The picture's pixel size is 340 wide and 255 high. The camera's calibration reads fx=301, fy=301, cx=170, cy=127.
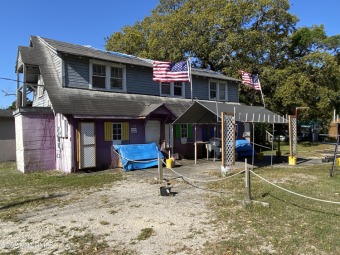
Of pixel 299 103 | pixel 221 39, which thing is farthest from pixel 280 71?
pixel 221 39

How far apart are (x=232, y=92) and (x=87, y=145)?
1330cm

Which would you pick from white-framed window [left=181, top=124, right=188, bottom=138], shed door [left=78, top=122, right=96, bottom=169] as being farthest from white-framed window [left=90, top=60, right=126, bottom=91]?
white-framed window [left=181, top=124, right=188, bottom=138]

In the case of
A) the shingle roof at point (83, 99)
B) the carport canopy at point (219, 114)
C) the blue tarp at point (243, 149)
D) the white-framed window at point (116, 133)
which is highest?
the shingle roof at point (83, 99)

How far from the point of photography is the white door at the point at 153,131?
1620 cm

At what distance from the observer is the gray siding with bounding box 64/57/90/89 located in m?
14.4

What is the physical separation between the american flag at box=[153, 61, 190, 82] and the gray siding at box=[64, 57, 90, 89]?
3.46 metres

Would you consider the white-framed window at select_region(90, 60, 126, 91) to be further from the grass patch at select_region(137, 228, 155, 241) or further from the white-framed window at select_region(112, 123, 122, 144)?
the grass patch at select_region(137, 228, 155, 241)

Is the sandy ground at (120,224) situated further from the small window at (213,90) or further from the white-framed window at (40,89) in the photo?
the small window at (213,90)

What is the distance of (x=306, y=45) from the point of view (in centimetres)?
3198

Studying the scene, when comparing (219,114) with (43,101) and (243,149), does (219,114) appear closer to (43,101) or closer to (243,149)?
(243,149)

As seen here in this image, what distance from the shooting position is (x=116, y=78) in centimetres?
1636

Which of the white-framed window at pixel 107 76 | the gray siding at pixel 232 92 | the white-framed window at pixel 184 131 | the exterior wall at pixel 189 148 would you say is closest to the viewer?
the white-framed window at pixel 107 76

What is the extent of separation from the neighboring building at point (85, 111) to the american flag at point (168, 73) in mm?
1420

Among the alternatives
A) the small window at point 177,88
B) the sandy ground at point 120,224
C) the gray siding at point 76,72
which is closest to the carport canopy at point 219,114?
the small window at point 177,88
